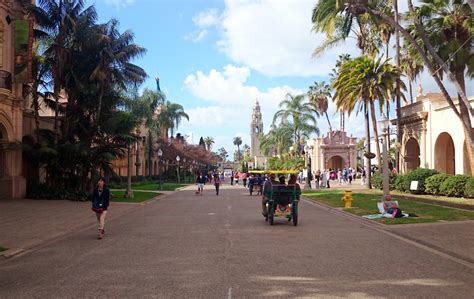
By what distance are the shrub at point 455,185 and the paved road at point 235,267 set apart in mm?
12260

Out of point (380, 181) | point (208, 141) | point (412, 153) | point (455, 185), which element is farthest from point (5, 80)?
point (208, 141)

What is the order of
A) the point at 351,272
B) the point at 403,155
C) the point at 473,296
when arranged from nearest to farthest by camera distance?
the point at 473,296
the point at 351,272
the point at 403,155

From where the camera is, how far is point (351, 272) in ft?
28.3

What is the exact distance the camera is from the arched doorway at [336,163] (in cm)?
7851

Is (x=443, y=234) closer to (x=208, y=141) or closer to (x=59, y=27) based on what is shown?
(x=59, y=27)

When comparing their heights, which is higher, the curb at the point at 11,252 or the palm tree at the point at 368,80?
the palm tree at the point at 368,80

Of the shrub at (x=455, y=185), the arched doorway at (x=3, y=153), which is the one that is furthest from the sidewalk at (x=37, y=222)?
the shrub at (x=455, y=185)

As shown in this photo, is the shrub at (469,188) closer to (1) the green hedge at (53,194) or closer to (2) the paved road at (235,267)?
(2) the paved road at (235,267)

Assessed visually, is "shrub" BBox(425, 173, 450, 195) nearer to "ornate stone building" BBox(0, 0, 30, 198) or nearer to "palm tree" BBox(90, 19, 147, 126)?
"palm tree" BBox(90, 19, 147, 126)

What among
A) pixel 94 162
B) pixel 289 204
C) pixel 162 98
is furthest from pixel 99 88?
pixel 162 98

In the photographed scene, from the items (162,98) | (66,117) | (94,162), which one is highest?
(162,98)

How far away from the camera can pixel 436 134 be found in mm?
34531

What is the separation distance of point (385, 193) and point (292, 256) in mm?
11349

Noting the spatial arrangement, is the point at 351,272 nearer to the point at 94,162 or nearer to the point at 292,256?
the point at 292,256
